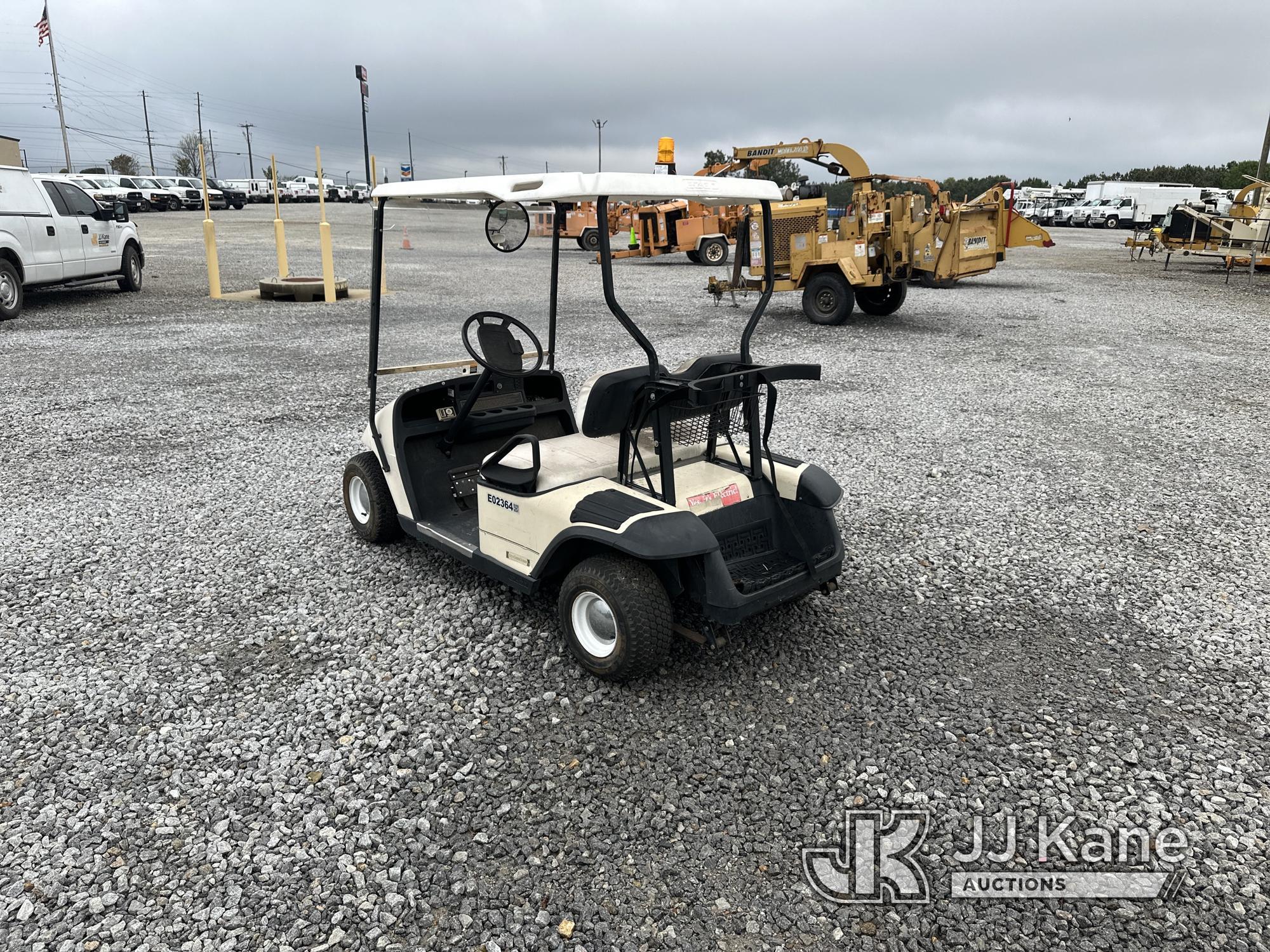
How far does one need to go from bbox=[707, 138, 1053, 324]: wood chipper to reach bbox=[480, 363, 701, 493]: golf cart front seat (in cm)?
901

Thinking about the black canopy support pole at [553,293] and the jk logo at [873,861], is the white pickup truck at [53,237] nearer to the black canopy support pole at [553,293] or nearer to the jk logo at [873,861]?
the black canopy support pole at [553,293]

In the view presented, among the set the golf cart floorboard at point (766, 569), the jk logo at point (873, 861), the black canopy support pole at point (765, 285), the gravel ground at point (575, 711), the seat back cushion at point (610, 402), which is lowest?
the jk logo at point (873, 861)

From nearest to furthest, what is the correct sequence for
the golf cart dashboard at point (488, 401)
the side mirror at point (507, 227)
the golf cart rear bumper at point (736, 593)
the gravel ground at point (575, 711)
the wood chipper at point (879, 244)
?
the gravel ground at point (575, 711)
the golf cart rear bumper at point (736, 593)
the side mirror at point (507, 227)
the golf cart dashboard at point (488, 401)
the wood chipper at point (879, 244)

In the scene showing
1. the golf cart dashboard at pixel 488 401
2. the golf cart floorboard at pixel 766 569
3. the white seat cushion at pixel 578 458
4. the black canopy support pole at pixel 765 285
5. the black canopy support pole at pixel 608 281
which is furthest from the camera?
the golf cart dashboard at pixel 488 401

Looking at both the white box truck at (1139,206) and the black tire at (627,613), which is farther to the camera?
the white box truck at (1139,206)

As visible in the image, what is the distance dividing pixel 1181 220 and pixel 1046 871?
22656 millimetres

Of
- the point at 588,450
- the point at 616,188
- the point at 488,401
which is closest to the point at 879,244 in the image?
the point at 488,401

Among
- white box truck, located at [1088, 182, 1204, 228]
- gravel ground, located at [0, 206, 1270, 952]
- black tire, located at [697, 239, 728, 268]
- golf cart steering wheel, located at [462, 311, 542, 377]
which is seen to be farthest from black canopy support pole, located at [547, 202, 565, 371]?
white box truck, located at [1088, 182, 1204, 228]

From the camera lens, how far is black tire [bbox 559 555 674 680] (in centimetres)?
304

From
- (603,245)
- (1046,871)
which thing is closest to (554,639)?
(603,245)

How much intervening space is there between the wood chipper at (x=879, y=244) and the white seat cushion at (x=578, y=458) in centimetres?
897

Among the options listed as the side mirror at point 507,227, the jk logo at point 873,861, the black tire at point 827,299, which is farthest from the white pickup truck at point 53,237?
the jk logo at point 873,861

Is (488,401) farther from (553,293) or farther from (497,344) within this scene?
(553,293)

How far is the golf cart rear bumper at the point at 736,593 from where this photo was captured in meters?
3.09
